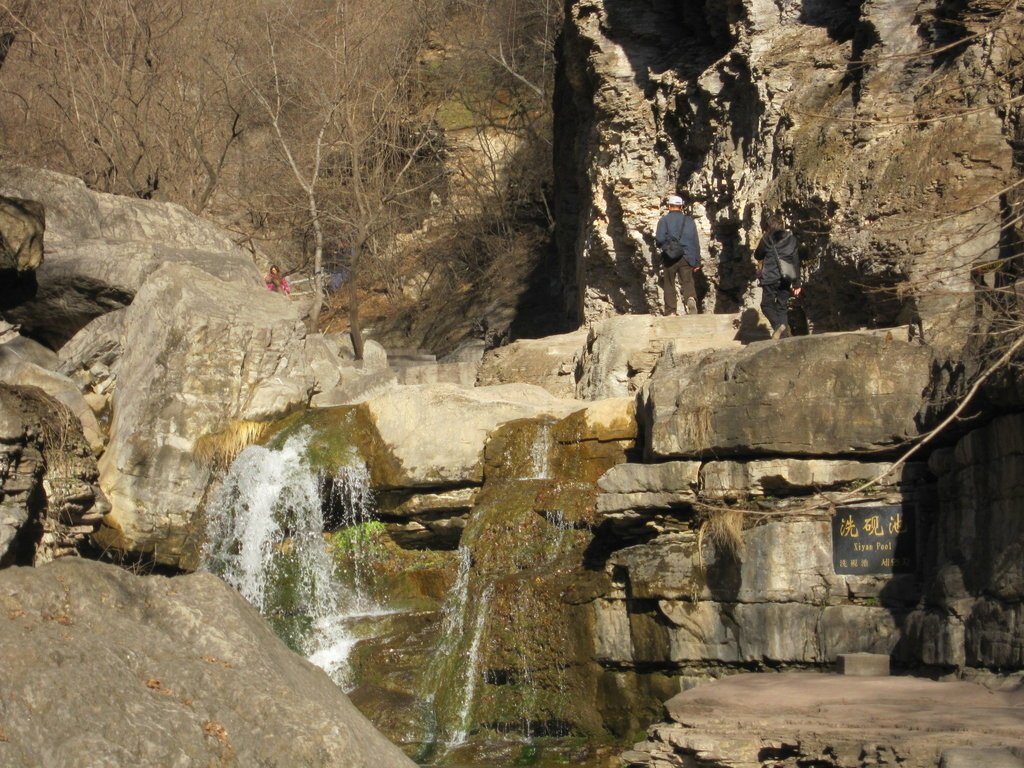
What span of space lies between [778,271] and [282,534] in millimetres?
5819

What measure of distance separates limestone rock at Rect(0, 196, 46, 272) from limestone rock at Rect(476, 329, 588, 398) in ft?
17.9

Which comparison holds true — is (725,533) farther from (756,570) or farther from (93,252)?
(93,252)

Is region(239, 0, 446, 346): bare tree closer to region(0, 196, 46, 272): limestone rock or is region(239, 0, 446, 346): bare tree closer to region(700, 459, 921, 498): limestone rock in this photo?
region(0, 196, 46, 272): limestone rock

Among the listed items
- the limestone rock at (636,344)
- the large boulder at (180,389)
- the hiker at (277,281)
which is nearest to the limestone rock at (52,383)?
the large boulder at (180,389)

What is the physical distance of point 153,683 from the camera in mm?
4430

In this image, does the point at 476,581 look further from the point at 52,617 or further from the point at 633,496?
the point at 52,617

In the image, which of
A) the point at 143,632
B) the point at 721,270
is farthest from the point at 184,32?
the point at 143,632

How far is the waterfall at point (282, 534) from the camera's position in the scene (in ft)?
46.8

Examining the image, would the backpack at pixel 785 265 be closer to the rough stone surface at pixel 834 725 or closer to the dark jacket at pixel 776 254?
the dark jacket at pixel 776 254

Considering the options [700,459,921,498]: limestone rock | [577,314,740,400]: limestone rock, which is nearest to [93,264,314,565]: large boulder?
[577,314,740,400]: limestone rock

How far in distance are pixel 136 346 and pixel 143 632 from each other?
12423 mm

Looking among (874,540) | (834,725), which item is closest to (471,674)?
(874,540)

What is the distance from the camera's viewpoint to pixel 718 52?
18938 mm

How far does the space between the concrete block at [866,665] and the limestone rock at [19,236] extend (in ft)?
34.9
